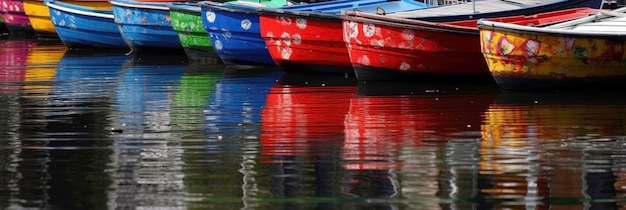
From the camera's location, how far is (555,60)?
19875mm

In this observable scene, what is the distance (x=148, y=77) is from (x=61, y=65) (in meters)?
3.78

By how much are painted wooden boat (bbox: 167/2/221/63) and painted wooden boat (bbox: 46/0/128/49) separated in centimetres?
449

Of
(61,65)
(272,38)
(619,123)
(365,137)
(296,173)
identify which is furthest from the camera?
(61,65)

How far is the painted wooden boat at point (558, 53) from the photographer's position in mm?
19625

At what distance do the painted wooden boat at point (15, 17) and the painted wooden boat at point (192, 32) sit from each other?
35.6ft

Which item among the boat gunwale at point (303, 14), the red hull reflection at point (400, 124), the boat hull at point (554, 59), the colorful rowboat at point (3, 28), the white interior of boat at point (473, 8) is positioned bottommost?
the colorful rowboat at point (3, 28)

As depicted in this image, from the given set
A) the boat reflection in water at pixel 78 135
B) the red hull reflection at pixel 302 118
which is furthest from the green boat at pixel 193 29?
the red hull reflection at pixel 302 118

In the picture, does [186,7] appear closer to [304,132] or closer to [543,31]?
[543,31]

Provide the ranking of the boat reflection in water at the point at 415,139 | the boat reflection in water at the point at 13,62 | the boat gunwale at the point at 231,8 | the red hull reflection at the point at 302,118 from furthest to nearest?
the boat gunwale at the point at 231,8 → the boat reflection in water at the point at 13,62 → the red hull reflection at the point at 302,118 → the boat reflection in water at the point at 415,139

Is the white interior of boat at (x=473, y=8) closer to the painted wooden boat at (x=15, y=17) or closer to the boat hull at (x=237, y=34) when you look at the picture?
the boat hull at (x=237, y=34)

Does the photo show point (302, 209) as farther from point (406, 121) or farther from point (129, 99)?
point (129, 99)

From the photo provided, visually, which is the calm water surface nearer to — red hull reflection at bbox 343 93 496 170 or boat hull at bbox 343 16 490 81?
red hull reflection at bbox 343 93 496 170

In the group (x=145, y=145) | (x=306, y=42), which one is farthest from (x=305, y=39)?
(x=145, y=145)

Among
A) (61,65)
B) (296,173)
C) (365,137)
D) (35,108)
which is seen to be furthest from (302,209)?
(61,65)
